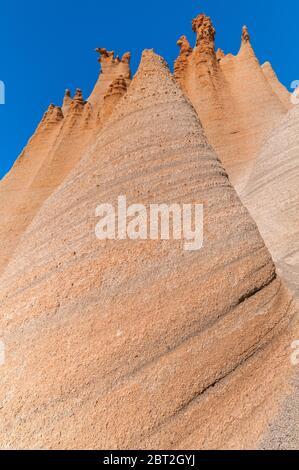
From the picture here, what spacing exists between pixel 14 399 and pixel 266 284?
218cm

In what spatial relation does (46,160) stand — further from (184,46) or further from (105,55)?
(105,55)

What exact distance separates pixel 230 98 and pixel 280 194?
7780 mm

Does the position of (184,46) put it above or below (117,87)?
above

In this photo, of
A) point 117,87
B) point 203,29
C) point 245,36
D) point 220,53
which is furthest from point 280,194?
point 220,53

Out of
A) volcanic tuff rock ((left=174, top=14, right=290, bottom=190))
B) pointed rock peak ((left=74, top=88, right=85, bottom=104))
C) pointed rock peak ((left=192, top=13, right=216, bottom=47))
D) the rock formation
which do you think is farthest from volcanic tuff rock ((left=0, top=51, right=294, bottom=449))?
the rock formation

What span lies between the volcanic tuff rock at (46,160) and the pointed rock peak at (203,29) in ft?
15.6

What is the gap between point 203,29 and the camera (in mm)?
14969

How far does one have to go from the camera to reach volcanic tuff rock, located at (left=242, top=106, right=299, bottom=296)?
5.93m

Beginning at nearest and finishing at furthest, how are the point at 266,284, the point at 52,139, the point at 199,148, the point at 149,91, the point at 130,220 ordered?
1. the point at 130,220
2. the point at 266,284
3. the point at 199,148
4. the point at 149,91
5. the point at 52,139

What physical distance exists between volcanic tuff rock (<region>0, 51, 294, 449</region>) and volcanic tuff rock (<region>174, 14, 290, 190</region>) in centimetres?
700

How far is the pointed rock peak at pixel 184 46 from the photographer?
15.4 meters

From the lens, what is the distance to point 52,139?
1352 cm
